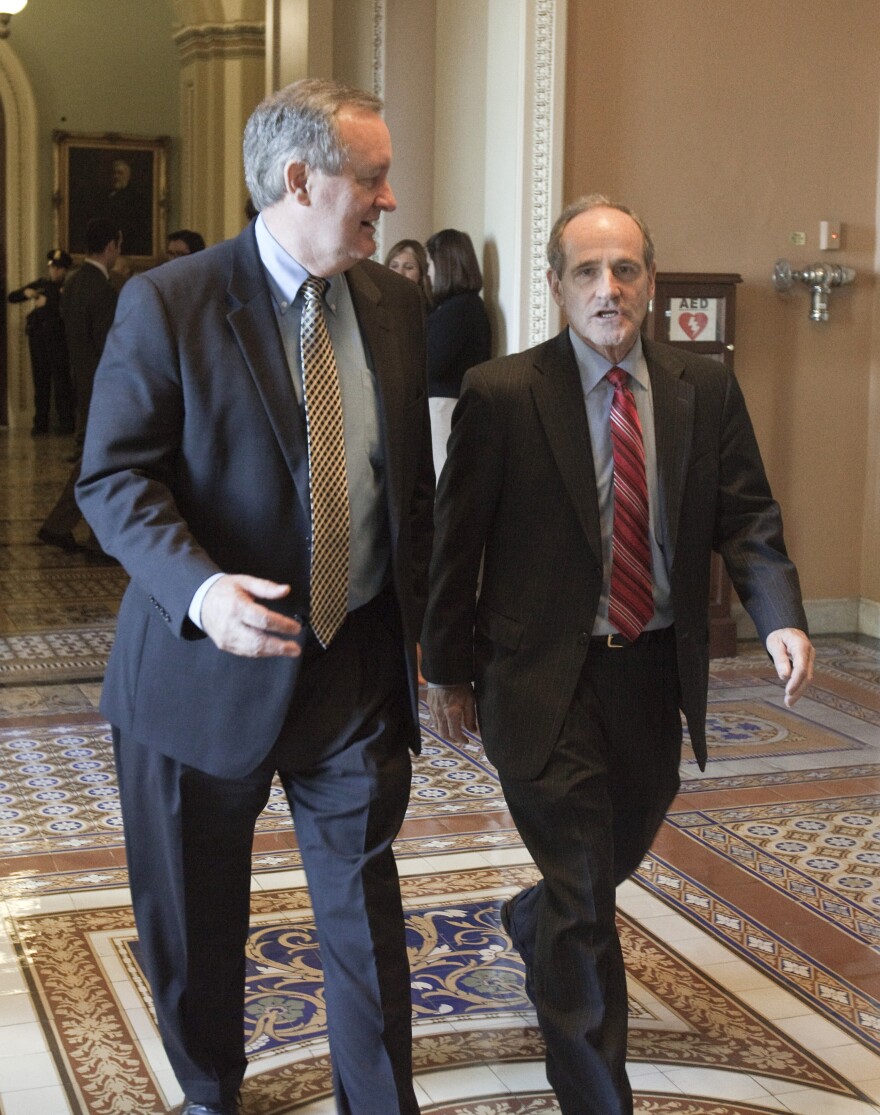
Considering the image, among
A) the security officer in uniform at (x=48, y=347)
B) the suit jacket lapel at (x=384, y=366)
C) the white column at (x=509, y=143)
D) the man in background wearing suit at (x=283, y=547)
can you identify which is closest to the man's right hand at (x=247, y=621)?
the man in background wearing suit at (x=283, y=547)

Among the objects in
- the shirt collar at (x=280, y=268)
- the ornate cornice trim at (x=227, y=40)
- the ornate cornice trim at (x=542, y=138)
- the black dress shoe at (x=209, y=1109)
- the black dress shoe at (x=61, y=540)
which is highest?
the ornate cornice trim at (x=227, y=40)

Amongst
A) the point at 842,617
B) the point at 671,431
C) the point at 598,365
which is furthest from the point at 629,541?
the point at 842,617

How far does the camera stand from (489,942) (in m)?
3.90

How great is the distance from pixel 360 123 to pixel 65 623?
5763 millimetres

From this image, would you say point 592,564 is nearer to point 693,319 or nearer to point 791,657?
point 791,657

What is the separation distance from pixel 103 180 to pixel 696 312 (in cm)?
1331

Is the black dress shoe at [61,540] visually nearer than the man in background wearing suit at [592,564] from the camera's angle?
No

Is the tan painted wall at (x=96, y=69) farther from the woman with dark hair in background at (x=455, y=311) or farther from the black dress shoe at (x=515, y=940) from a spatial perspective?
the black dress shoe at (x=515, y=940)

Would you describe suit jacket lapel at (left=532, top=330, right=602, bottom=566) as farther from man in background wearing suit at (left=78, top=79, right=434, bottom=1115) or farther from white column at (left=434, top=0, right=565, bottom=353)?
white column at (left=434, top=0, right=565, bottom=353)

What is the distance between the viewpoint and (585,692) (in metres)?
2.94

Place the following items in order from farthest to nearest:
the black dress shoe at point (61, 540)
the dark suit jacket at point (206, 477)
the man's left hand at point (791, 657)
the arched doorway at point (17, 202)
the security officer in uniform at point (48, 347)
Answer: the arched doorway at point (17, 202) → the security officer in uniform at point (48, 347) → the black dress shoe at point (61, 540) → the man's left hand at point (791, 657) → the dark suit jacket at point (206, 477)

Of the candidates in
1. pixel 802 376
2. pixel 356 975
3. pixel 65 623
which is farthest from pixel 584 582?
pixel 65 623

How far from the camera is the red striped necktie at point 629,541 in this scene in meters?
2.91

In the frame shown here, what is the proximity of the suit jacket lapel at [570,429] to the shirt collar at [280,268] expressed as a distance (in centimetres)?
55
